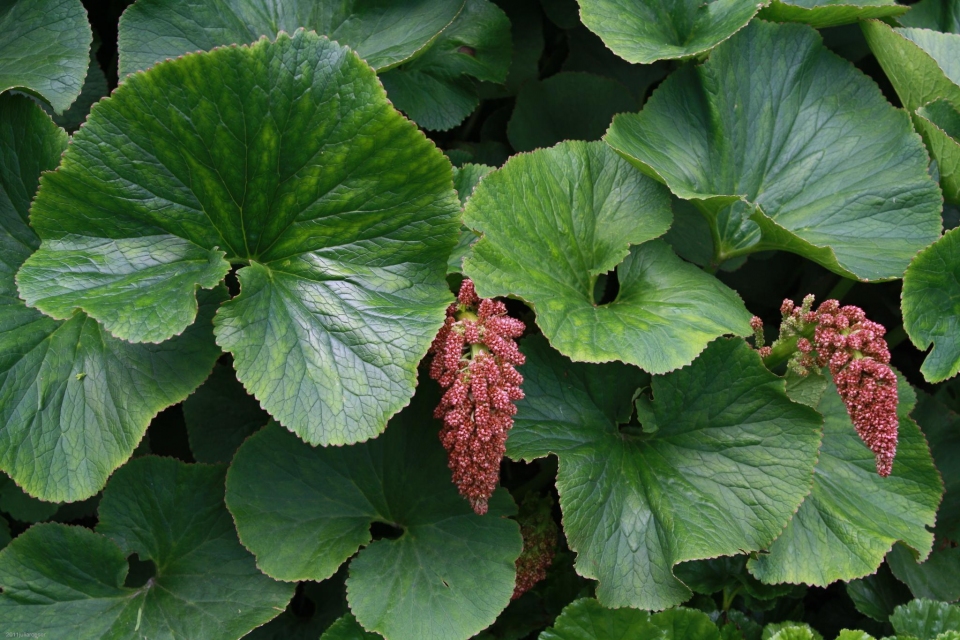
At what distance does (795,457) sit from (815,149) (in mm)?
767

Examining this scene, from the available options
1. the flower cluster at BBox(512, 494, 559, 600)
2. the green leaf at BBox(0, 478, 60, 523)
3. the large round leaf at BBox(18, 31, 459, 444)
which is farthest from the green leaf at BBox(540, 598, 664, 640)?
the green leaf at BBox(0, 478, 60, 523)

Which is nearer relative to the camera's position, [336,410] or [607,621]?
[336,410]

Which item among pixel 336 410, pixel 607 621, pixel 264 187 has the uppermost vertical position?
pixel 264 187

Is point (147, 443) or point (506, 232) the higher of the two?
point (506, 232)

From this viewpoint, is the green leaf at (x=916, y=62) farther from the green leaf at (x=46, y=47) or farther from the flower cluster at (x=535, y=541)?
the green leaf at (x=46, y=47)

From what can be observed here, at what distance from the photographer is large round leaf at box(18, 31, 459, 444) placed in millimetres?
1430

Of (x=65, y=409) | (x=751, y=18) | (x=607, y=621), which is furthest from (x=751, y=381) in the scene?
(x=65, y=409)

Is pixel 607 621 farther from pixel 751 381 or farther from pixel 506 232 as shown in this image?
pixel 506 232

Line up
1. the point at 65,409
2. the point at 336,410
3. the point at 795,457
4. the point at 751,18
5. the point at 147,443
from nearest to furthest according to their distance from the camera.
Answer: the point at 336,410 → the point at 65,409 → the point at 795,457 → the point at 751,18 → the point at 147,443

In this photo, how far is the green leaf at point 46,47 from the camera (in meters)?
1.72

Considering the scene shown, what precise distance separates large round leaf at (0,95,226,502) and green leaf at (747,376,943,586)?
127cm

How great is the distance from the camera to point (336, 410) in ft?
4.68

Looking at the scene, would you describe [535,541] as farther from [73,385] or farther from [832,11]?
[832,11]

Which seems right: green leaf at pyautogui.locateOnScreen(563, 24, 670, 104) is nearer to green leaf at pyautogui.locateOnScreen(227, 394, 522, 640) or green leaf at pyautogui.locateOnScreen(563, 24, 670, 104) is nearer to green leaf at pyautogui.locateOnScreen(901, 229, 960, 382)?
green leaf at pyautogui.locateOnScreen(901, 229, 960, 382)
